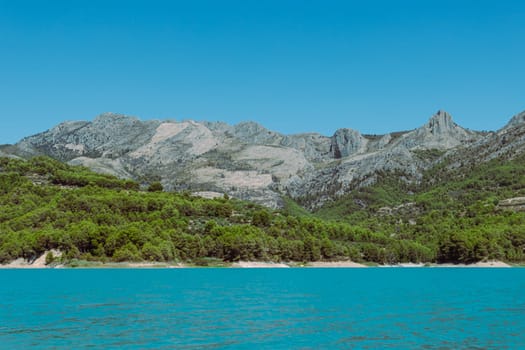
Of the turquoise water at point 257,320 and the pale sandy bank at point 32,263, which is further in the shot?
the pale sandy bank at point 32,263

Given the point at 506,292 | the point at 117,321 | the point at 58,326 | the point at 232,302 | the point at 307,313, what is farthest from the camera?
the point at 506,292

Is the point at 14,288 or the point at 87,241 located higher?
the point at 87,241

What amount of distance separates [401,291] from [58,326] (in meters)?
58.5

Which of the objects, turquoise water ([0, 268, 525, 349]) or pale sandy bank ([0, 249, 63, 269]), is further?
pale sandy bank ([0, 249, 63, 269])

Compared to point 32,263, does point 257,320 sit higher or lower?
lower

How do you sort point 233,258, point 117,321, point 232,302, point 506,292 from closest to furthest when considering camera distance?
point 117,321 → point 232,302 → point 506,292 → point 233,258

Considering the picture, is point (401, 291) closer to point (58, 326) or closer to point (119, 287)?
point (119, 287)

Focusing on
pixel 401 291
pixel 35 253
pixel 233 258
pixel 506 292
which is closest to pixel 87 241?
pixel 35 253

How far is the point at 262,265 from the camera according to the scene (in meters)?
198

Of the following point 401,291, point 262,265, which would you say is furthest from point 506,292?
point 262,265

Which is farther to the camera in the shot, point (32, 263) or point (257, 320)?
point (32, 263)

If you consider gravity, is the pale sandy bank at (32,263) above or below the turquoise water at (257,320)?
above

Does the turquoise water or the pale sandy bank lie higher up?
the pale sandy bank

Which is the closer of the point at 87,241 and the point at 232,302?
the point at 232,302
